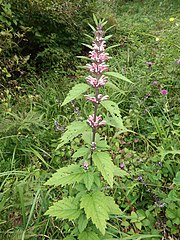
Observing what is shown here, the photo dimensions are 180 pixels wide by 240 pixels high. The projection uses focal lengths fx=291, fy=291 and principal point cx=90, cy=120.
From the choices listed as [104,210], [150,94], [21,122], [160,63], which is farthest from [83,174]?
[160,63]

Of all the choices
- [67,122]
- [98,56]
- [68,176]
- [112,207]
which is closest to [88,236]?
[112,207]

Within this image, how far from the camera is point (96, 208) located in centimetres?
138

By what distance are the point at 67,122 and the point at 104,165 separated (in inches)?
68.7

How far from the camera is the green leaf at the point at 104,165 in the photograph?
131cm

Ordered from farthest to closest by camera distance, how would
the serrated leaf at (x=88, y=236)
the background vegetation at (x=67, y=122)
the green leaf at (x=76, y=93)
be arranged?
1. the background vegetation at (x=67, y=122)
2. the serrated leaf at (x=88, y=236)
3. the green leaf at (x=76, y=93)

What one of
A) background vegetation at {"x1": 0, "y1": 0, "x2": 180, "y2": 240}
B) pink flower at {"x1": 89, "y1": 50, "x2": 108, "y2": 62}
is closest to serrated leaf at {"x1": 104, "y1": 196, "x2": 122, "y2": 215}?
background vegetation at {"x1": 0, "y1": 0, "x2": 180, "y2": 240}

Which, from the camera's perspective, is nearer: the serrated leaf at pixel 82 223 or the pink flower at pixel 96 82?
the pink flower at pixel 96 82

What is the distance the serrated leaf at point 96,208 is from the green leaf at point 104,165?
16 cm

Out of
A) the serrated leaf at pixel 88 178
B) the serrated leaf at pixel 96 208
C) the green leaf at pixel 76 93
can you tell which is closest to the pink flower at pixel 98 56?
the green leaf at pixel 76 93

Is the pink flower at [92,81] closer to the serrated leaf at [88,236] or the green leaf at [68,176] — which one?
the green leaf at [68,176]

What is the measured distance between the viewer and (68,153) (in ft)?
8.68

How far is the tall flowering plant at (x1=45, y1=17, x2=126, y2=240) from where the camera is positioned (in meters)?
1.32

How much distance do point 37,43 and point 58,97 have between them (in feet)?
3.93

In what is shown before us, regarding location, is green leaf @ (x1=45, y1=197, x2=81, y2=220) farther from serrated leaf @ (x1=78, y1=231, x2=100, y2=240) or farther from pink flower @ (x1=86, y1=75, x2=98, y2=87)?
pink flower @ (x1=86, y1=75, x2=98, y2=87)
